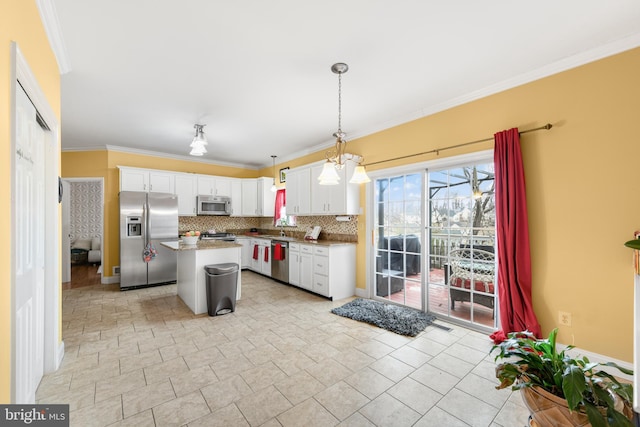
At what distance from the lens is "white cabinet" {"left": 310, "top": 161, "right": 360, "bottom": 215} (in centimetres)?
Answer: 437

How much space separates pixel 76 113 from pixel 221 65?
2.70 meters

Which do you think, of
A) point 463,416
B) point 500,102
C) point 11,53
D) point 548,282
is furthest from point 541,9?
point 11,53

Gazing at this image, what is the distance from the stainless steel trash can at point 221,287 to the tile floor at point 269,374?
186mm

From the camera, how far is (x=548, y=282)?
262cm

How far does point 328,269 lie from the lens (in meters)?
4.23

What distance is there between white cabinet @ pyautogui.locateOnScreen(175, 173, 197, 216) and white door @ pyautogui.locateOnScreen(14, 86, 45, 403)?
149 inches

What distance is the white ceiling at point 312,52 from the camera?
1.92m

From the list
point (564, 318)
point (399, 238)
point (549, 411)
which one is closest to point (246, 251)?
point (399, 238)

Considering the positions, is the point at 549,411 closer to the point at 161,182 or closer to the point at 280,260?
the point at 280,260

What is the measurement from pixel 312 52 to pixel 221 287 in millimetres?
3010

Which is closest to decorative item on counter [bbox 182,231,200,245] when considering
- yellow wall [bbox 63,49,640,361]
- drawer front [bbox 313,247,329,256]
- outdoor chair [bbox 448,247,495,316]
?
drawer front [bbox 313,247,329,256]

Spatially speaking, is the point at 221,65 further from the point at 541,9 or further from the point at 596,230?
the point at 596,230

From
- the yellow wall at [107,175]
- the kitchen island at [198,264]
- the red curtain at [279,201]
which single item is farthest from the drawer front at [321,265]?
the yellow wall at [107,175]

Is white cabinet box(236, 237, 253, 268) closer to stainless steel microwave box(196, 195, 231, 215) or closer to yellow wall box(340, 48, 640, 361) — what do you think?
stainless steel microwave box(196, 195, 231, 215)
